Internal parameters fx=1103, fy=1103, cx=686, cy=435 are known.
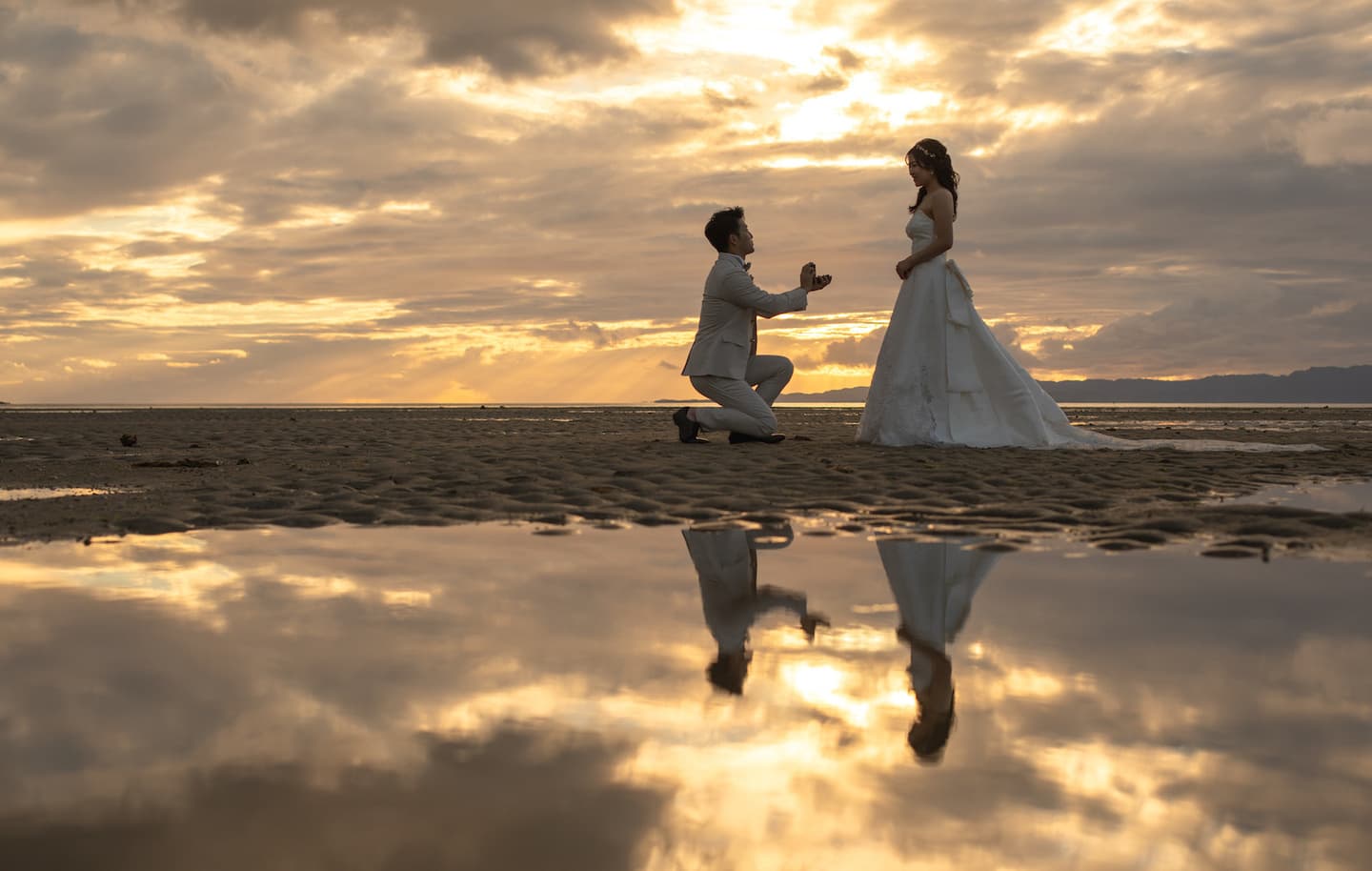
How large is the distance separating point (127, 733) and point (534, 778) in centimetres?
89

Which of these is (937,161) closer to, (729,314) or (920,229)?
(920,229)

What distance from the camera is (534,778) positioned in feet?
6.21

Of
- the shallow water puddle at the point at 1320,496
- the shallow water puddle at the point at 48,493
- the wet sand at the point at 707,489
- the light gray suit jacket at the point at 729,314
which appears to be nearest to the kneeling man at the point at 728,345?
the light gray suit jacket at the point at 729,314

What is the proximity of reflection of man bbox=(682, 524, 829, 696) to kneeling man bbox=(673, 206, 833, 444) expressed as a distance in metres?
6.35

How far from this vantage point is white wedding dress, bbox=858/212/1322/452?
10750 mm

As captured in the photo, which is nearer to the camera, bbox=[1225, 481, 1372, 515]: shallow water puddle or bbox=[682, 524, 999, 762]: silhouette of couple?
bbox=[682, 524, 999, 762]: silhouette of couple

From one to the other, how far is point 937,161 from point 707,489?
5.46m

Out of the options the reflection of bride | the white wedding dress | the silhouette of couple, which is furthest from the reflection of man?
the white wedding dress

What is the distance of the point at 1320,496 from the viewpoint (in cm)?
674

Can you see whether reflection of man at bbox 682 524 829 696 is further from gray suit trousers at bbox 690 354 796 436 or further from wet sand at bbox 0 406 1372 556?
gray suit trousers at bbox 690 354 796 436

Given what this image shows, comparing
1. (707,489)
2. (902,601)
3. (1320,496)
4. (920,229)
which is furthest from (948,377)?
(902,601)

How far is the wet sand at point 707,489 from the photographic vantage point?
5368mm

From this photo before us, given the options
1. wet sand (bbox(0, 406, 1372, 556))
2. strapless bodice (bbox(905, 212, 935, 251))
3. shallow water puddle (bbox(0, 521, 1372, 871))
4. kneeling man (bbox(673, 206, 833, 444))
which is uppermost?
strapless bodice (bbox(905, 212, 935, 251))

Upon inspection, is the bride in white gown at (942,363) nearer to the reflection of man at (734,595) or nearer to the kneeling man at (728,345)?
A: the kneeling man at (728,345)
